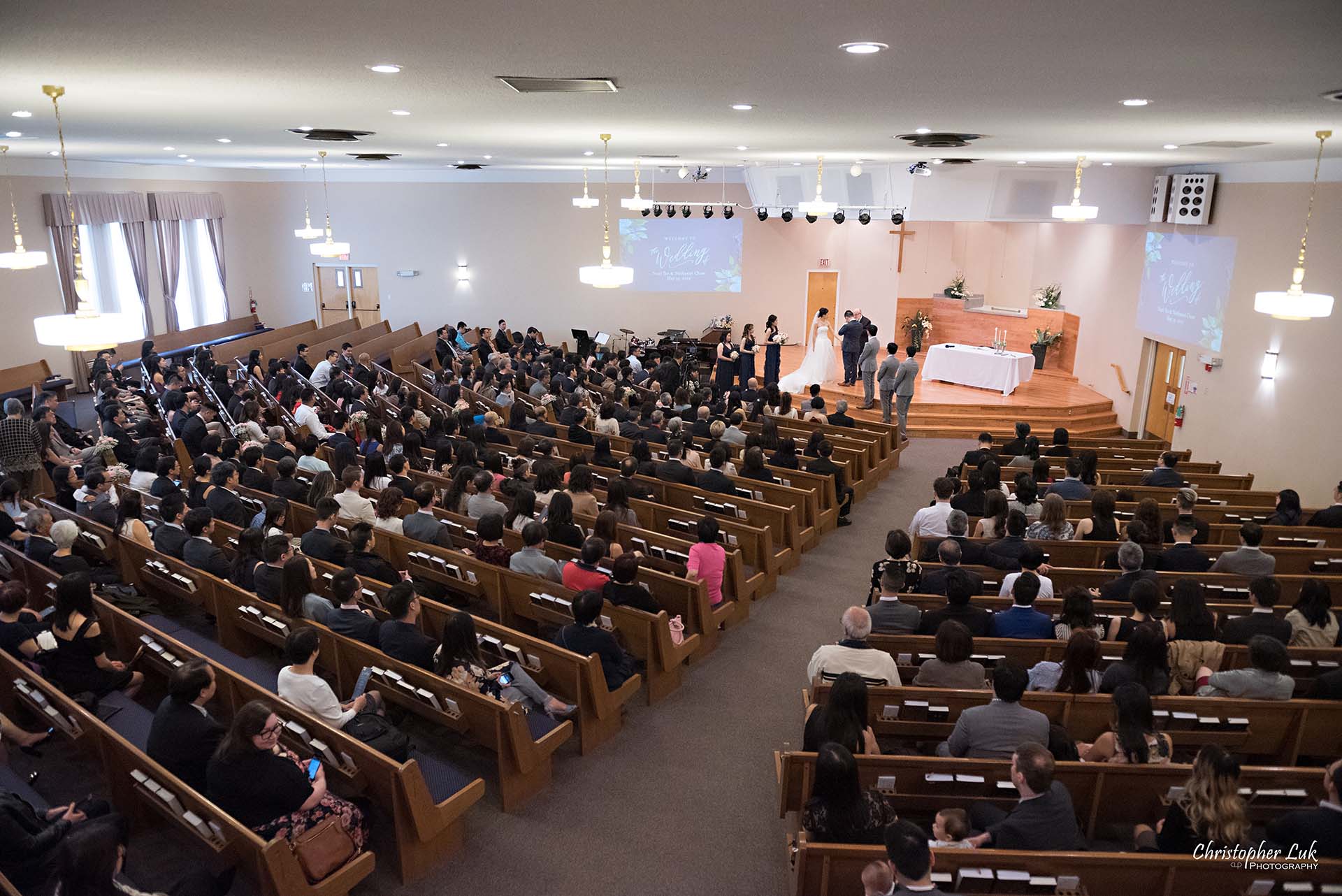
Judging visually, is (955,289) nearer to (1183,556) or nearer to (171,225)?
A: (1183,556)

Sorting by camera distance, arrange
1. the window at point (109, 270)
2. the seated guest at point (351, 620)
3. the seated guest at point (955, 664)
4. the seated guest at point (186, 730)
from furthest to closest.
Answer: the window at point (109, 270) → the seated guest at point (351, 620) → the seated guest at point (955, 664) → the seated guest at point (186, 730)

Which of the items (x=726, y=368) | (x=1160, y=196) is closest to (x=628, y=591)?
(x=726, y=368)

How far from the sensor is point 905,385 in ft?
37.5

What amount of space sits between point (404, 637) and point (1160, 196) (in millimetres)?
11836

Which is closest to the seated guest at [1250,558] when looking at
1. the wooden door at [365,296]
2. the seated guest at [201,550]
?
the seated guest at [201,550]

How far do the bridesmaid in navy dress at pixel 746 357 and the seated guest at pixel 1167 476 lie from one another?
6.90 meters

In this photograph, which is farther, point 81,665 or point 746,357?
point 746,357

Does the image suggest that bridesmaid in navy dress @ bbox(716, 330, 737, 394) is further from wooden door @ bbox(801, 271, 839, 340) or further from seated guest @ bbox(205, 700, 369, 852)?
seated guest @ bbox(205, 700, 369, 852)

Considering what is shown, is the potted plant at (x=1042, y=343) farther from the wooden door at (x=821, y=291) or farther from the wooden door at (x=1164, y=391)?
the wooden door at (x=821, y=291)

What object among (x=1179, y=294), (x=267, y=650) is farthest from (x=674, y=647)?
(x=1179, y=294)

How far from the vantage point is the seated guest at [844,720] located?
3.67m

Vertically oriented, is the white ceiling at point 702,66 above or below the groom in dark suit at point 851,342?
above

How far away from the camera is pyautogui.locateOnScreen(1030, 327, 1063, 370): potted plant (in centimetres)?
1550

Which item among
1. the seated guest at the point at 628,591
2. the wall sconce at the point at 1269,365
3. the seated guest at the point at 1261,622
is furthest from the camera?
the wall sconce at the point at 1269,365
